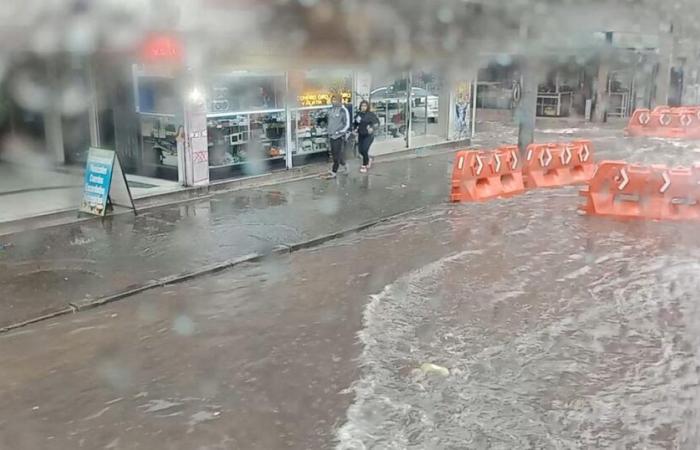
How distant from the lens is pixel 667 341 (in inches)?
143

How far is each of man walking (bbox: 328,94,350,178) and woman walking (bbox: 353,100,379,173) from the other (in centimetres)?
25

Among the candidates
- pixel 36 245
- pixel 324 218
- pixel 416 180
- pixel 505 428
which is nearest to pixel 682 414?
pixel 505 428

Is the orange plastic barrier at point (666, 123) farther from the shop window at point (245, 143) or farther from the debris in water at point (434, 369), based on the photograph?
the debris in water at point (434, 369)

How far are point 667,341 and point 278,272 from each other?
2372 millimetres

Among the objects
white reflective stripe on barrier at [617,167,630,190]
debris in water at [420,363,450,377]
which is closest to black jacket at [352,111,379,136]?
white reflective stripe on barrier at [617,167,630,190]

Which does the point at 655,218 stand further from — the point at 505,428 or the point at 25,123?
the point at 25,123

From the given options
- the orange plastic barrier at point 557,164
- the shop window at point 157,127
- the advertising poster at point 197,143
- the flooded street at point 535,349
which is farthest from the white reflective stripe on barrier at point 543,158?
the shop window at point 157,127

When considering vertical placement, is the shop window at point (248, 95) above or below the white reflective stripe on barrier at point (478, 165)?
above

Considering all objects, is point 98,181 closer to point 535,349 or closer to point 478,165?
point 478,165

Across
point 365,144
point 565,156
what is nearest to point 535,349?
point 365,144

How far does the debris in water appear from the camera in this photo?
322 cm

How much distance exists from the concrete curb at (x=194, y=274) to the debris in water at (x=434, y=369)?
187cm

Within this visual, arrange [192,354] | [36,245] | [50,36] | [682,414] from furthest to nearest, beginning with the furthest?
[36,245] → [192,354] → [682,414] → [50,36]

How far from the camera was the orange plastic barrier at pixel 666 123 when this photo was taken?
1382 centimetres
